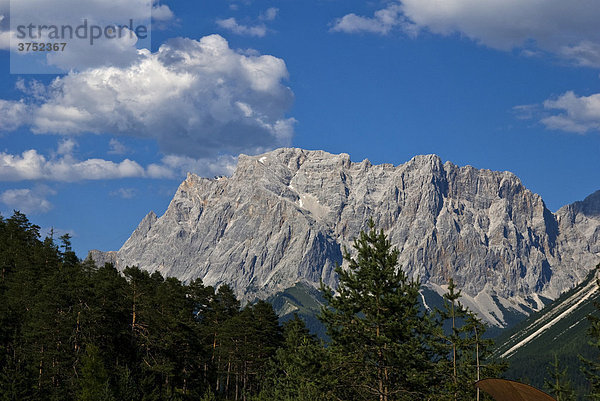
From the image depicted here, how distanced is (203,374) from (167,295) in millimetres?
12526

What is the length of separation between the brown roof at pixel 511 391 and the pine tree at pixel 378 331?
2119 cm

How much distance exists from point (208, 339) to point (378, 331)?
166ft

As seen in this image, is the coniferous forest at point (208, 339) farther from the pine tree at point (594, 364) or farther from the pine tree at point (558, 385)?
the pine tree at point (594, 364)

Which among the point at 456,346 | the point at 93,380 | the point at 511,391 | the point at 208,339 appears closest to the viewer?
the point at 511,391

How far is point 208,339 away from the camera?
85.9 m

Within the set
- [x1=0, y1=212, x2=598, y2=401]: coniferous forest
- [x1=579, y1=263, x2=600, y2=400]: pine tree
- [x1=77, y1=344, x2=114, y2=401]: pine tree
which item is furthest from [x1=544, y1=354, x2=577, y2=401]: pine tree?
[x1=77, y1=344, x2=114, y2=401]: pine tree

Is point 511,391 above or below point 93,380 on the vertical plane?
below

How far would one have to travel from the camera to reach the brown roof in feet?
51.1

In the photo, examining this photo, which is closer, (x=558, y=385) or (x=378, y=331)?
(x=378, y=331)

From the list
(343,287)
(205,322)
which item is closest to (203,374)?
(205,322)

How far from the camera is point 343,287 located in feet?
140

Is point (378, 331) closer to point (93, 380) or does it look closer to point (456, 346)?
point (456, 346)

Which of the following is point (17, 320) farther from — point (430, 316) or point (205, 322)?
point (430, 316)

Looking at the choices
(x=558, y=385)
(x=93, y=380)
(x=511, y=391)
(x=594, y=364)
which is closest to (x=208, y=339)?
(x=93, y=380)
